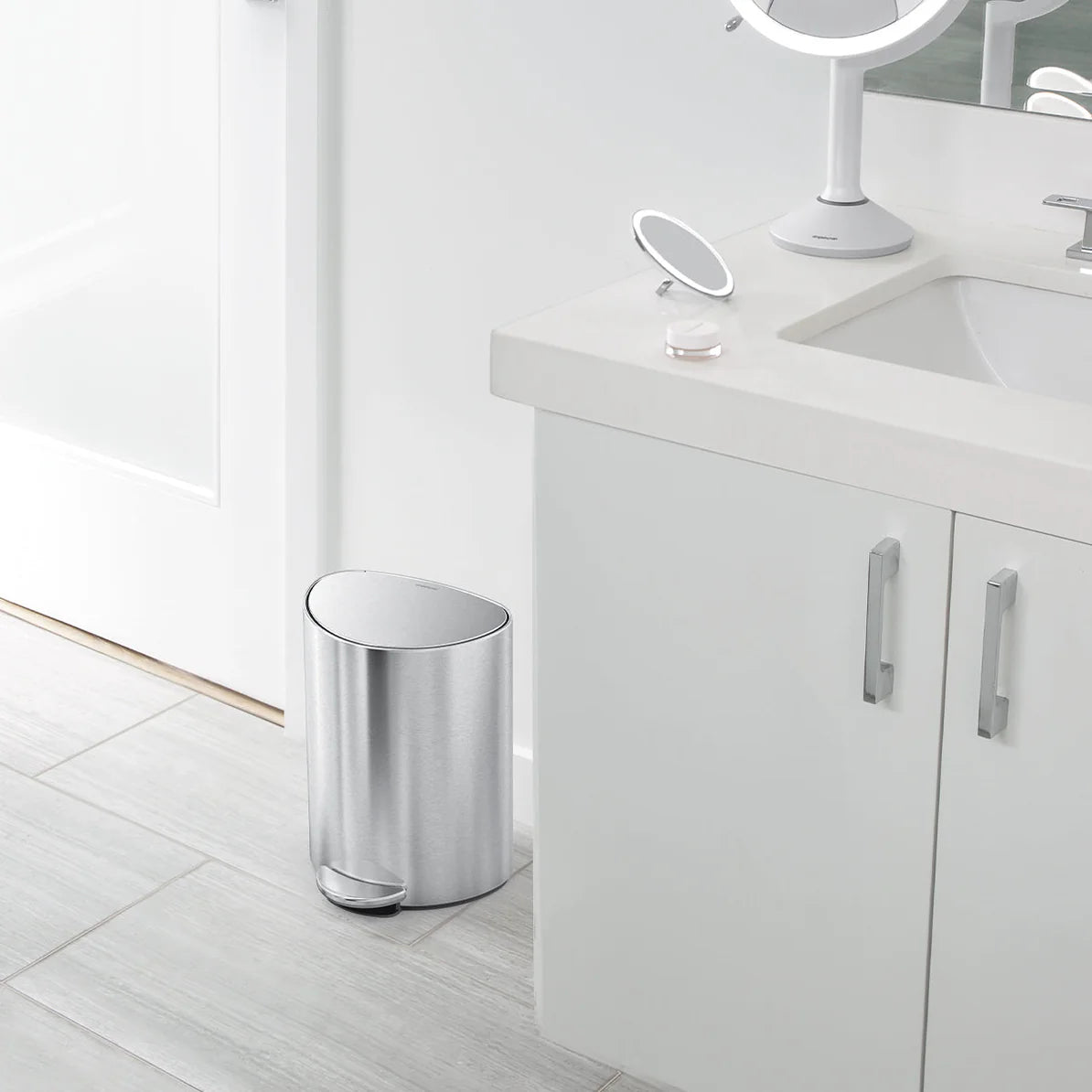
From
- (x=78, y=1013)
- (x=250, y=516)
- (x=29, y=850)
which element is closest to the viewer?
(x=78, y=1013)

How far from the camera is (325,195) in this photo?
2.18 metres

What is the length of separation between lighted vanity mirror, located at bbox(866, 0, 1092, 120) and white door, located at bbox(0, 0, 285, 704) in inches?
36.3

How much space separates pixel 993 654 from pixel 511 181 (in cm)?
99

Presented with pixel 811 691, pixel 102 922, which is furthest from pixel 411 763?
pixel 811 691

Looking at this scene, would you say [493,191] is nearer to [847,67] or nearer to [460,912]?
[847,67]

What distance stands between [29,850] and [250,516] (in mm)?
561

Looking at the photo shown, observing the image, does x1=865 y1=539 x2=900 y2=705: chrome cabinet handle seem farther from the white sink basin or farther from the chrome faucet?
the chrome faucet

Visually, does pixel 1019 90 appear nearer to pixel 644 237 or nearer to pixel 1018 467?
pixel 644 237

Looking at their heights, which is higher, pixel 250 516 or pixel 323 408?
pixel 323 408

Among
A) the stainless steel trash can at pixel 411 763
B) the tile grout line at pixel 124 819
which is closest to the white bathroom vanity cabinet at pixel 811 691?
the stainless steel trash can at pixel 411 763

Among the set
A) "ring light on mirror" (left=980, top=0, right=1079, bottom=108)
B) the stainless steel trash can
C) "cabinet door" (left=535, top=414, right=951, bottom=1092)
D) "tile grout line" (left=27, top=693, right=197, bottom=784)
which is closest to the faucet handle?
"ring light on mirror" (left=980, top=0, right=1079, bottom=108)

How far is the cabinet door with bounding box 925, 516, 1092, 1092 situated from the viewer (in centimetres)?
122

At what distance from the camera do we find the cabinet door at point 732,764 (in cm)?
133


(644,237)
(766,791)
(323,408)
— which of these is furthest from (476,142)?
(766,791)
